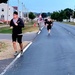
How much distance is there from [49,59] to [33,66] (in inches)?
80.4

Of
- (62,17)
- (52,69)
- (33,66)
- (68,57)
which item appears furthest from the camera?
(62,17)

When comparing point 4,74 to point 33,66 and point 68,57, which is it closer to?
point 33,66

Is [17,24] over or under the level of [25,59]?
over

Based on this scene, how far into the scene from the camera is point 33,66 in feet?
40.6

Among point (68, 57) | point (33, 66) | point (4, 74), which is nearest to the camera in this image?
point (4, 74)

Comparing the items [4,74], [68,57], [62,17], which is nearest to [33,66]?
[4,74]

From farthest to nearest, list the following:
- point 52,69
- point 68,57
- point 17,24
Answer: point 17,24 → point 68,57 → point 52,69

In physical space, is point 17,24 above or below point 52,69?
above

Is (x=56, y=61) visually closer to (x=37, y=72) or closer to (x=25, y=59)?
(x=25, y=59)

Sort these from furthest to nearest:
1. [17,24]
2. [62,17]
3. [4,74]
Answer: [62,17] < [17,24] < [4,74]

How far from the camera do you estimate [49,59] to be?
14.3m

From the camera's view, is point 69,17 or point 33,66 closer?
point 33,66

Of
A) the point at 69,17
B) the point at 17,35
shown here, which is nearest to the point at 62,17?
the point at 69,17

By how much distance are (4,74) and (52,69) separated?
67.1 inches
